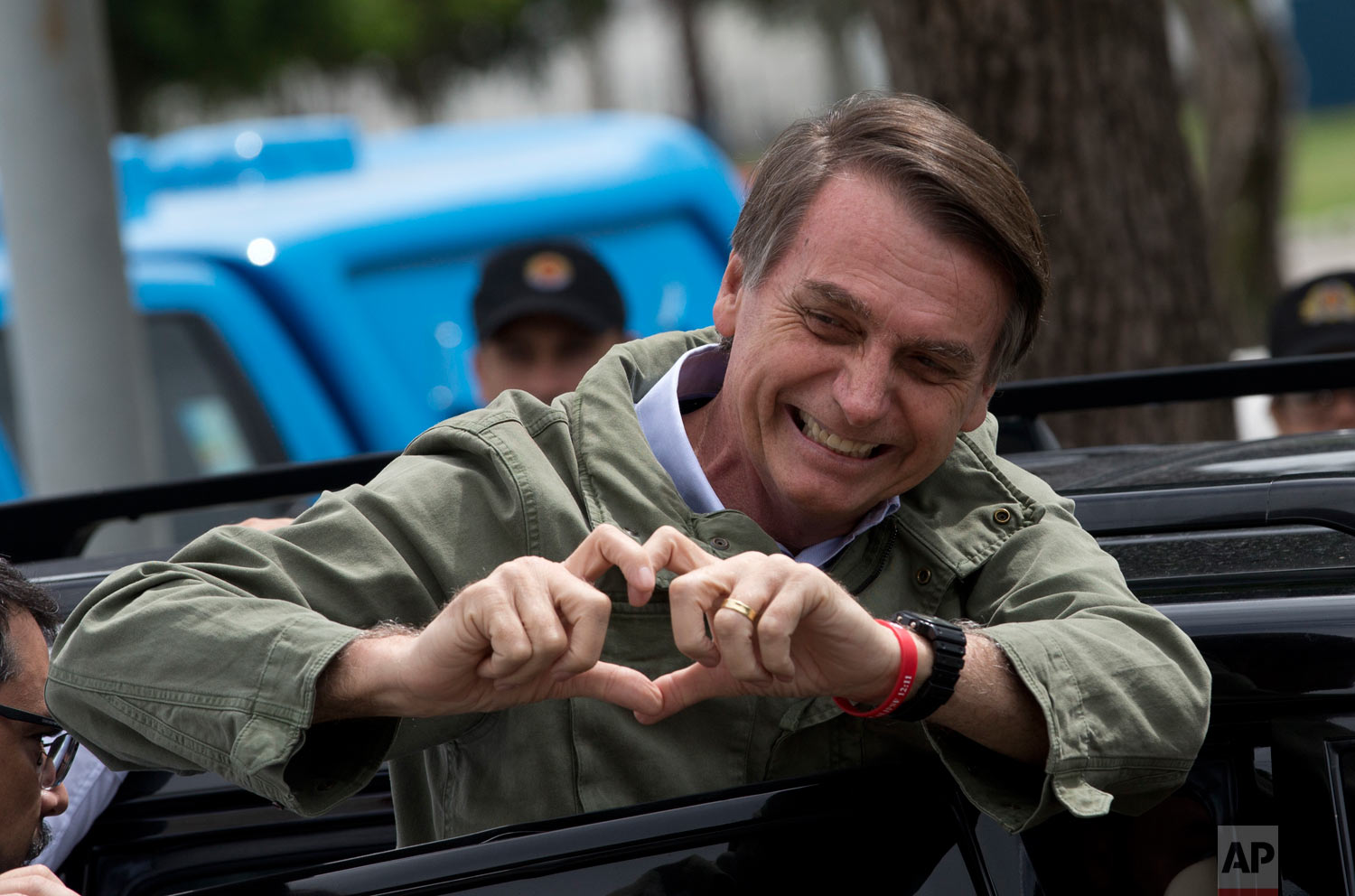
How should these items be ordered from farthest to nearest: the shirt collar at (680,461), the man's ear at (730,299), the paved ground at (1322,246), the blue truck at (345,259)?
the paved ground at (1322,246) → the blue truck at (345,259) → the man's ear at (730,299) → the shirt collar at (680,461)

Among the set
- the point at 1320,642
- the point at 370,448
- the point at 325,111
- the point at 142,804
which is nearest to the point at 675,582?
the point at 1320,642

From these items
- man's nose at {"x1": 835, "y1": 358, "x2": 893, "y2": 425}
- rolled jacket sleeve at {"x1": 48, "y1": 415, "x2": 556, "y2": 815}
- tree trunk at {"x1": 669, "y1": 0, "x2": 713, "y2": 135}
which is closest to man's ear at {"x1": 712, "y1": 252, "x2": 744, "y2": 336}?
man's nose at {"x1": 835, "y1": 358, "x2": 893, "y2": 425}

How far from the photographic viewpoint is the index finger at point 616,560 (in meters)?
1.46

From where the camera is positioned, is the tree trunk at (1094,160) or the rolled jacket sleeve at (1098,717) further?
the tree trunk at (1094,160)

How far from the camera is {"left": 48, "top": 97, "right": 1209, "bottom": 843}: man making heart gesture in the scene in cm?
150

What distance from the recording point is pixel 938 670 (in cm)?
156

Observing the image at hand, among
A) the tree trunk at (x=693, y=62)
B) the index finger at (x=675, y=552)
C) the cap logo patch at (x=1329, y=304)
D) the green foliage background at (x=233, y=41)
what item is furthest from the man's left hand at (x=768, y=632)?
the tree trunk at (x=693, y=62)

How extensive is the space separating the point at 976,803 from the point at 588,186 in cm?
476

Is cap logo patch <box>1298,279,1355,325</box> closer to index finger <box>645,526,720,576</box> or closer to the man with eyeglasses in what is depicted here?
index finger <box>645,526,720,576</box>

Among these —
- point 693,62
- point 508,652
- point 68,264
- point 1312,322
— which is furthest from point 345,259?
point 693,62

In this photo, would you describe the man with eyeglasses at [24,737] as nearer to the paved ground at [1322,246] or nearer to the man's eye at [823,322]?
the man's eye at [823,322]

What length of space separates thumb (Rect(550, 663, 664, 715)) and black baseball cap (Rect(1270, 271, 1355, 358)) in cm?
317

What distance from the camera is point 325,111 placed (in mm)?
23484

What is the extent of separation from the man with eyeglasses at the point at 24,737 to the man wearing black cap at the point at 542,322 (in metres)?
→ 2.37
